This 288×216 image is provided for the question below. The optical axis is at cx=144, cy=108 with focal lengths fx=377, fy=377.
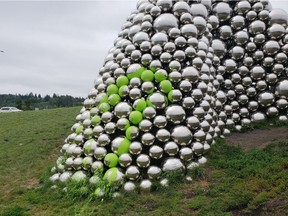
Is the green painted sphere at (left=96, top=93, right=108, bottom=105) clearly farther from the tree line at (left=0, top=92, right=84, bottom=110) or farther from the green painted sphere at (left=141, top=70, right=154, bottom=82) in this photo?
the tree line at (left=0, top=92, right=84, bottom=110)

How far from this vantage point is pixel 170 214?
7.10 m

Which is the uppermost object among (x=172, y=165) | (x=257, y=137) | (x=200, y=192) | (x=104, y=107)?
(x=104, y=107)

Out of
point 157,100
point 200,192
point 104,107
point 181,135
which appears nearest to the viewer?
point 200,192

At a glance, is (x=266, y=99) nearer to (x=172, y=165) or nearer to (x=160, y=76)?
(x=160, y=76)

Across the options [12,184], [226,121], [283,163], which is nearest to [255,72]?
[226,121]

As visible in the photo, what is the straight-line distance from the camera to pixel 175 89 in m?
9.38

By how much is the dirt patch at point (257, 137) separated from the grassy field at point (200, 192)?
0.41 meters

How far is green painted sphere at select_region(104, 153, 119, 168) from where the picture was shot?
873cm

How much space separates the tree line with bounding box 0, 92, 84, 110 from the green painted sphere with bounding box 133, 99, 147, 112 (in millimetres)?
38003

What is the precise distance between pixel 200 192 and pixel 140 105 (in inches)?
102

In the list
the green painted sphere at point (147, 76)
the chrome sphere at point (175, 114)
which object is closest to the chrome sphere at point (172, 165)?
the chrome sphere at point (175, 114)

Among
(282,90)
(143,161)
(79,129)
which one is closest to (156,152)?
(143,161)

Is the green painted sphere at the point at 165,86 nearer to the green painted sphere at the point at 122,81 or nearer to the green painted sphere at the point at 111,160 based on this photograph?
the green painted sphere at the point at 122,81

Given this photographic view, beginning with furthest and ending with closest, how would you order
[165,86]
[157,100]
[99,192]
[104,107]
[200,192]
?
[104,107] → [165,86] → [157,100] → [99,192] → [200,192]
